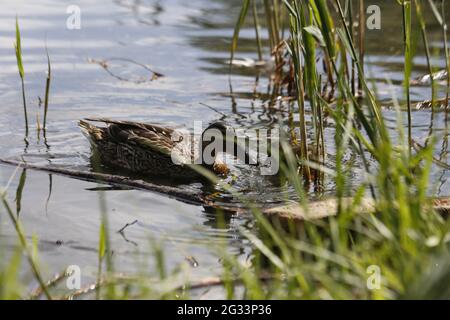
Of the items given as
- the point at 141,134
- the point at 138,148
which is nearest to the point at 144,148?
the point at 138,148

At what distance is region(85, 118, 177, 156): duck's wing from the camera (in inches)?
293

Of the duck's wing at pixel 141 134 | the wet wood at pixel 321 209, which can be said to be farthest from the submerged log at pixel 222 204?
the duck's wing at pixel 141 134

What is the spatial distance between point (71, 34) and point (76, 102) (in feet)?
8.95

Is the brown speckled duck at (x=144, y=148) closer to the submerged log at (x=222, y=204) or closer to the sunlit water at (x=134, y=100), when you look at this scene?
the sunlit water at (x=134, y=100)

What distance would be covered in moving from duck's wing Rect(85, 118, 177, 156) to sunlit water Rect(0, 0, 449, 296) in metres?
0.35

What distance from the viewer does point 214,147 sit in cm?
739

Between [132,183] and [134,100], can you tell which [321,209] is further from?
[134,100]

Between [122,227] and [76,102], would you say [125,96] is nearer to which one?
[76,102]

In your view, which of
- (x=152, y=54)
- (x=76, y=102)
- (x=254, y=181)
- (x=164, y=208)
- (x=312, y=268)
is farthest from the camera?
(x=152, y=54)

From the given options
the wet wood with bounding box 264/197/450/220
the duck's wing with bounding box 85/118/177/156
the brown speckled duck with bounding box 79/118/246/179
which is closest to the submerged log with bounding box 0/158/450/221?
the wet wood with bounding box 264/197/450/220

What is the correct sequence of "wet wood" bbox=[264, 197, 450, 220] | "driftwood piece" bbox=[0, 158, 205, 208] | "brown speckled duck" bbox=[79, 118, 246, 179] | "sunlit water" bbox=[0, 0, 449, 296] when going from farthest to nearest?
1. "brown speckled duck" bbox=[79, 118, 246, 179]
2. "driftwood piece" bbox=[0, 158, 205, 208]
3. "sunlit water" bbox=[0, 0, 449, 296]
4. "wet wood" bbox=[264, 197, 450, 220]

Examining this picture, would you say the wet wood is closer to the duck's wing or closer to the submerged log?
the submerged log

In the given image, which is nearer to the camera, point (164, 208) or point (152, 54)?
point (164, 208)
